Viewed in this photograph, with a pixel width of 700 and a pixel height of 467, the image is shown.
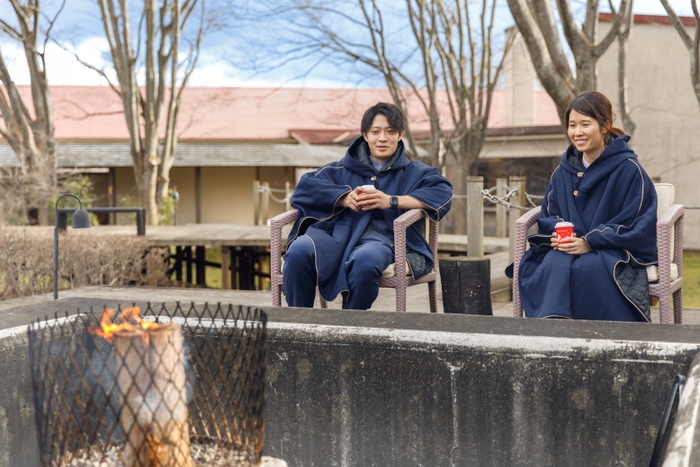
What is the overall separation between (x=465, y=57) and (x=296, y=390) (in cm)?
1270

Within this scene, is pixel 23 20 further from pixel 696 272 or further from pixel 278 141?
pixel 696 272

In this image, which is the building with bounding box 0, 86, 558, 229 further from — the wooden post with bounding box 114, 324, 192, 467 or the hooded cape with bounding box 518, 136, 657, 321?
the wooden post with bounding box 114, 324, 192, 467

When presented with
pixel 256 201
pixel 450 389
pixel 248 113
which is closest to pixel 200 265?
pixel 256 201

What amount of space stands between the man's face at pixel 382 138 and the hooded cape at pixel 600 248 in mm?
859

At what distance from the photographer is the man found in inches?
151

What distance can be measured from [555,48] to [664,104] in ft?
34.6

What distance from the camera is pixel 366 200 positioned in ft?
13.0

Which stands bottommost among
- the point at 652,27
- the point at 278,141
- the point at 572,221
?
the point at 572,221

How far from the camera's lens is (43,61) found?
14570 millimetres

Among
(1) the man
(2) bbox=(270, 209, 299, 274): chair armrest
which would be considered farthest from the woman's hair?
(2) bbox=(270, 209, 299, 274): chair armrest

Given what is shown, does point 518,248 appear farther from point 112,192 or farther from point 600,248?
point 112,192

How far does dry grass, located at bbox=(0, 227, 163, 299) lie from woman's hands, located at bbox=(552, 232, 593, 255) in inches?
199

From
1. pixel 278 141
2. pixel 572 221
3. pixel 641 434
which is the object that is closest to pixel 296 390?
pixel 641 434

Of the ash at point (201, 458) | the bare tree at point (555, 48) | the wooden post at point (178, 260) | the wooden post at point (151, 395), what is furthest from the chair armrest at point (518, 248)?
the wooden post at point (178, 260)
